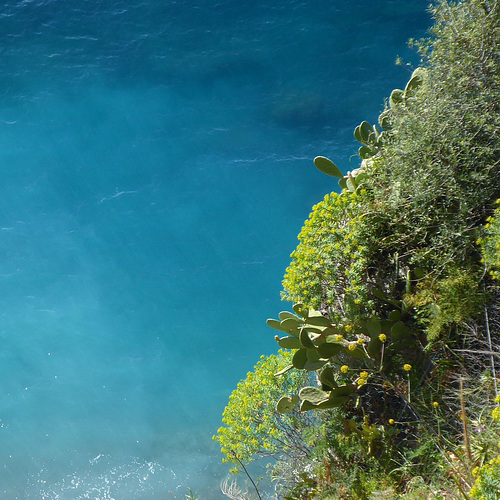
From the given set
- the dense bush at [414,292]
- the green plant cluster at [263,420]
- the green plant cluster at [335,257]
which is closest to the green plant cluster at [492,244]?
the dense bush at [414,292]

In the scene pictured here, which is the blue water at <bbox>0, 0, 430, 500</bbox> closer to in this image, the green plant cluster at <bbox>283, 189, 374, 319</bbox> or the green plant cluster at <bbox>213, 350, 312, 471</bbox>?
the green plant cluster at <bbox>213, 350, 312, 471</bbox>

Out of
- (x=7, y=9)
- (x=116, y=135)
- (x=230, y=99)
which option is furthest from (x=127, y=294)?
(x=7, y=9)

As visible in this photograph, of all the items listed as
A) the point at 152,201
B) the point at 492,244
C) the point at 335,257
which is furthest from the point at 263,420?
the point at 152,201

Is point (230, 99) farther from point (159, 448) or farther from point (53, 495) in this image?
point (53, 495)

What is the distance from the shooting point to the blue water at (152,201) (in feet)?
18.0

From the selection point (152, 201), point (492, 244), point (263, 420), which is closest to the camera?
point (492, 244)

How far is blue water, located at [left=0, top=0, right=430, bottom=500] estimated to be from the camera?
18.0 ft

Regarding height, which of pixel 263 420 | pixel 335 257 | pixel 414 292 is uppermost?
pixel 335 257

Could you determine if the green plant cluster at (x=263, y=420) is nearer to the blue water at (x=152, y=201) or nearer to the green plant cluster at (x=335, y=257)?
the green plant cluster at (x=335, y=257)

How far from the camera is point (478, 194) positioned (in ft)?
8.23

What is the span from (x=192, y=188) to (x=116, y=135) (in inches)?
50.6

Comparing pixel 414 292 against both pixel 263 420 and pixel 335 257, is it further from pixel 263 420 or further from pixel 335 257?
pixel 263 420

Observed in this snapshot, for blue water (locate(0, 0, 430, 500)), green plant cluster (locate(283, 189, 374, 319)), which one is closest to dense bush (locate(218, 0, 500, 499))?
green plant cluster (locate(283, 189, 374, 319))

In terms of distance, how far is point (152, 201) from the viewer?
6504 millimetres
